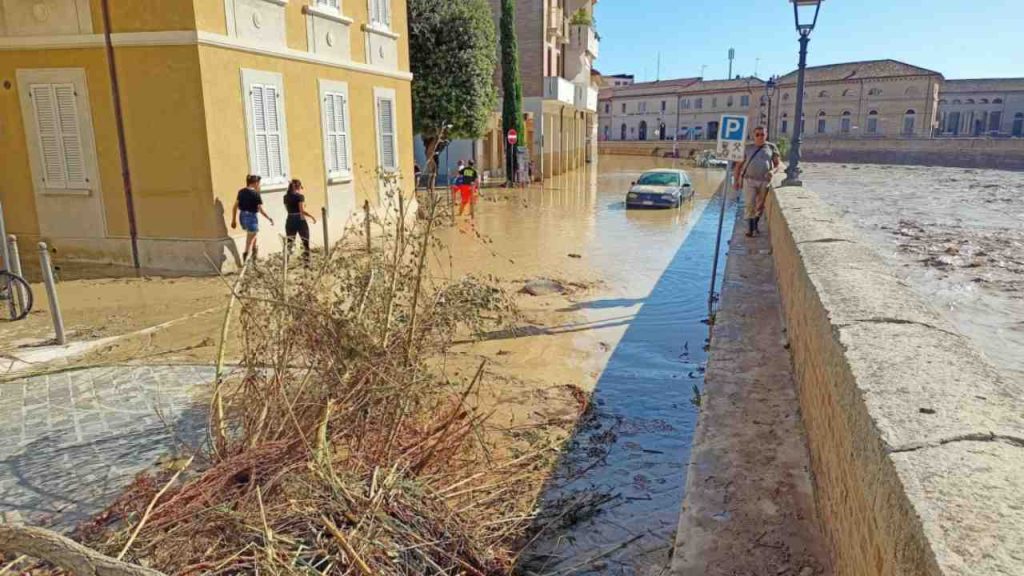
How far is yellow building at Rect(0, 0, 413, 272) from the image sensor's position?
11016mm

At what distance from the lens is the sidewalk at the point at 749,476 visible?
10.8 feet

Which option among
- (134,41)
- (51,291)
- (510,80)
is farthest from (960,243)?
(510,80)

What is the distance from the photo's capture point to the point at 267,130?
12.7 metres

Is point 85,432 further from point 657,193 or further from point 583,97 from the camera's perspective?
point 583,97

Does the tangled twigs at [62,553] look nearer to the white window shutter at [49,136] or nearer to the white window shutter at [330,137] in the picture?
the white window shutter at [49,136]

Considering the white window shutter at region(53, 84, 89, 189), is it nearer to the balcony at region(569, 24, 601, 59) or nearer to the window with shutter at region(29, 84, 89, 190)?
the window with shutter at region(29, 84, 89, 190)

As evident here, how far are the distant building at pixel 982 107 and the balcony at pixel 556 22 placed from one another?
190 ft

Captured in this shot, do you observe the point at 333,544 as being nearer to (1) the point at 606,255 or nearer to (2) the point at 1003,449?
(2) the point at 1003,449

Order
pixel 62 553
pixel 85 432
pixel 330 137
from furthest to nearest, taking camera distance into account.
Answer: pixel 330 137 < pixel 85 432 < pixel 62 553

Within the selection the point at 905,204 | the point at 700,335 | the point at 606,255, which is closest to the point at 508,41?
A: the point at 905,204

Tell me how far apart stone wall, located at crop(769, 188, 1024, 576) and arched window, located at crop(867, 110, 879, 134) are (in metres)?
83.4

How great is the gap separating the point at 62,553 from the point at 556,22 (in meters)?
41.1

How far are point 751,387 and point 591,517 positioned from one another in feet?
5.50

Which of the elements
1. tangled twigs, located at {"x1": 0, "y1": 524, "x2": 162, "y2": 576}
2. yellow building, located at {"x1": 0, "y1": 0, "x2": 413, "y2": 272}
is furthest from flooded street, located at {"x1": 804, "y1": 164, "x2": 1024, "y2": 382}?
yellow building, located at {"x1": 0, "y1": 0, "x2": 413, "y2": 272}
